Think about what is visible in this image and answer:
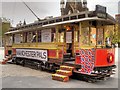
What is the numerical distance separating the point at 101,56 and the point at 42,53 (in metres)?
4.85

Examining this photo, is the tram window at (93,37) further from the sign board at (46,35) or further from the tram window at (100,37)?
the sign board at (46,35)

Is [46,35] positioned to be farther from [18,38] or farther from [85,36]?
[18,38]

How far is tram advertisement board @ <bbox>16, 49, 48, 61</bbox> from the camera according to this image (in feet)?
43.4

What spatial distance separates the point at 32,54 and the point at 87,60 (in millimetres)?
5866

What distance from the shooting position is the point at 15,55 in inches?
705

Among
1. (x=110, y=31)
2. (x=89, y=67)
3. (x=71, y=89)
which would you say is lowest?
(x=71, y=89)

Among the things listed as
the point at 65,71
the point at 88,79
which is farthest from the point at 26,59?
the point at 88,79

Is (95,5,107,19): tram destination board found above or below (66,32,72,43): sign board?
above

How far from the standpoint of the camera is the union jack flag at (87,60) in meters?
9.56

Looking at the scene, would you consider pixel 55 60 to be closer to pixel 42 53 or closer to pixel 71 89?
pixel 42 53

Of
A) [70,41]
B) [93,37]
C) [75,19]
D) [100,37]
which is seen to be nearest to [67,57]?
[70,41]

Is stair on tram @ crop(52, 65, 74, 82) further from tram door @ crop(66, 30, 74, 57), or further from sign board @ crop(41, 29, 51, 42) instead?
sign board @ crop(41, 29, 51, 42)

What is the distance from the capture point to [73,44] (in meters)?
12.3

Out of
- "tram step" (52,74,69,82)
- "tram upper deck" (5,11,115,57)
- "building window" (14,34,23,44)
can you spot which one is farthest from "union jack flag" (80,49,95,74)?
"building window" (14,34,23,44)
